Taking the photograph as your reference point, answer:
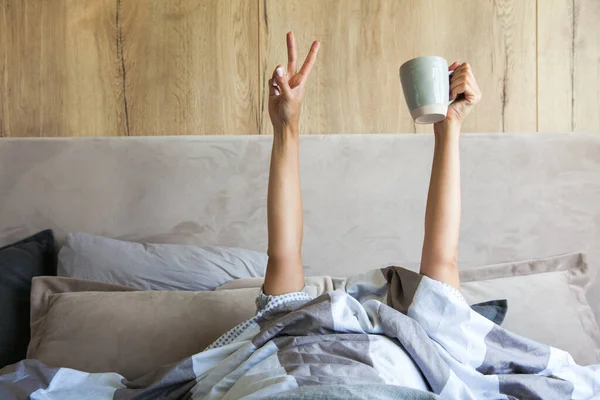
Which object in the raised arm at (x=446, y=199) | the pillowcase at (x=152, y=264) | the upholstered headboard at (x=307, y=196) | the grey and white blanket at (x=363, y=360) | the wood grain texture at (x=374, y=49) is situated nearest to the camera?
the grey and white blanket at (x=363, y=360)

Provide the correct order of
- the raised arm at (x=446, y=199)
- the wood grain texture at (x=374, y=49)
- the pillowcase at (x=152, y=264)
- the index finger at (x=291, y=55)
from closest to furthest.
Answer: the raised arm at (x=446, y=199), the index finger at (x=291, y=55), the pillowcase at (x=152, y=264), the wood grain texture at (x=374, y=49)

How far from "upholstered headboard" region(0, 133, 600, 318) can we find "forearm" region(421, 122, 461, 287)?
0.41 meters

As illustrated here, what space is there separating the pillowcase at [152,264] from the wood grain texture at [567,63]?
108 centimetres

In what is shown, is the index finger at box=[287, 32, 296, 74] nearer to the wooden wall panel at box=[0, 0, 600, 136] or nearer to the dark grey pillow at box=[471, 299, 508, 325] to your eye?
the wooden wall panel at box=[0, 0, 600, 136]

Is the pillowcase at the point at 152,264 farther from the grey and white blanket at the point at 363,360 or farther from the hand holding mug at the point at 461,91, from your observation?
the hand holding mug at the point at 461,91

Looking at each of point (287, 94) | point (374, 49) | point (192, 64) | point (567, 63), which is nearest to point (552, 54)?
point (567, 63)

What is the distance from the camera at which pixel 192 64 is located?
1872 mm

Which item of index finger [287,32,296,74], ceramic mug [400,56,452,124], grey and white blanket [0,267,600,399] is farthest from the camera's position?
index finger [287,32,296,74]

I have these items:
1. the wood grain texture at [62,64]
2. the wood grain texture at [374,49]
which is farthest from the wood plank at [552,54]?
the wood grain texture at [62,64]

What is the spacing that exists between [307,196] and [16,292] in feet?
2.69

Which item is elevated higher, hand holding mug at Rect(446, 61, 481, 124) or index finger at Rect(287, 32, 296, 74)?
index finger at Rect(287, 32, 296, 74)

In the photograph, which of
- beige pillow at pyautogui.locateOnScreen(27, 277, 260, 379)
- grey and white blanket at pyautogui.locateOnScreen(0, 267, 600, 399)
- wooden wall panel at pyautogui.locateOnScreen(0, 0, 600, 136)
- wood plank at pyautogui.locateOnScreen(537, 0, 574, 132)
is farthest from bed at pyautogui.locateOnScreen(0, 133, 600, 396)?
grey and white blanket at pyautogui.locateOnScreen(0, 267, 600, 399)

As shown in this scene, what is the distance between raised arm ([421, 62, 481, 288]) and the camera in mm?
1280

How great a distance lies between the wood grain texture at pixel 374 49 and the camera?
1865 mm
